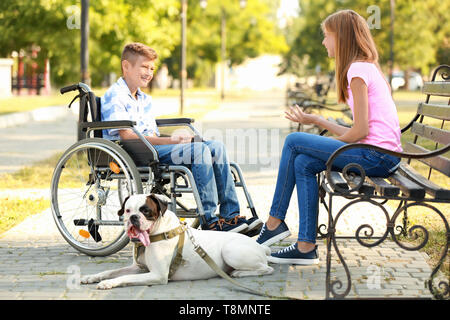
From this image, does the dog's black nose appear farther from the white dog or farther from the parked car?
the parked car

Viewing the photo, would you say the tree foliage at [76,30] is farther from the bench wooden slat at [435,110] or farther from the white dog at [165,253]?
the white dog at [165,253]

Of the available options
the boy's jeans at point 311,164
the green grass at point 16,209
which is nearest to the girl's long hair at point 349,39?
the boy's jeans at point 311,164

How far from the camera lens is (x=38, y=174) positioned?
34.3ft

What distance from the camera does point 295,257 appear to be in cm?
528

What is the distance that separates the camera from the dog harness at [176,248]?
4703mm

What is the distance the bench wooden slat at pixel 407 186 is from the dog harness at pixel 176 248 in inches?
55.2

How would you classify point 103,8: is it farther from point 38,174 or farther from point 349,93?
point 349,93

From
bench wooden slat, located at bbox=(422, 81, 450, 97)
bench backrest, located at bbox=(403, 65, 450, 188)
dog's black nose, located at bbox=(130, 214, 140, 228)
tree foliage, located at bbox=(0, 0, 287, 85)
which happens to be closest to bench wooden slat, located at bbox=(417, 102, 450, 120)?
bench backrest, located at bbox=(403, 65, 450, 188)

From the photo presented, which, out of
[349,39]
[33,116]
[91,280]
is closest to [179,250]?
[91,280]

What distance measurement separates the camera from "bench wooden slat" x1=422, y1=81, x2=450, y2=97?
5.68 meters

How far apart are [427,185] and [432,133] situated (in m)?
1.11

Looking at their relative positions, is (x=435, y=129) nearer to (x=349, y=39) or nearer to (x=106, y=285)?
(x=349, y=39)
